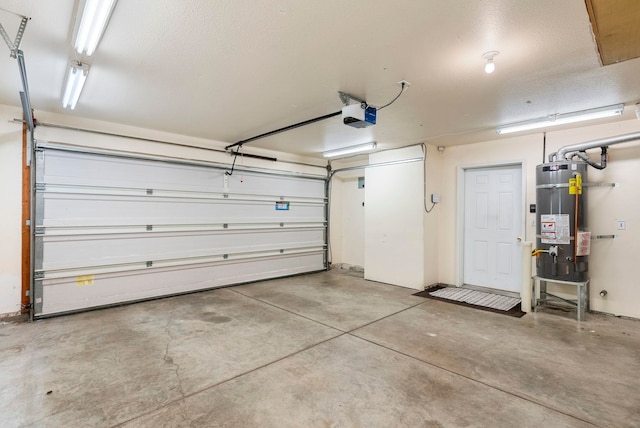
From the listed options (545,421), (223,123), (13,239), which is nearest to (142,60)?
(223,123)

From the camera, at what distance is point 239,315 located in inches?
160

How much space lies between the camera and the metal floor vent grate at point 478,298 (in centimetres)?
448

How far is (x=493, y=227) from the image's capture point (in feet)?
17.0

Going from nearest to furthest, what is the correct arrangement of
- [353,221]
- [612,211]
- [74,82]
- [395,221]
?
[74,82]
[612,211]
[395,221]
[353,221]

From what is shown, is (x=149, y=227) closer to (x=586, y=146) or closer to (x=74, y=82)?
(x=74, y=82)

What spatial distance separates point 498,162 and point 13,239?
680cm

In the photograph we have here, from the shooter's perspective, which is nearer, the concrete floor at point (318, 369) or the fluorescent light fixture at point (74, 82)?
the concrete floor at point (318, 369)

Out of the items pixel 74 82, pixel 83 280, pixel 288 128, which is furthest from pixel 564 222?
pixel 83 280

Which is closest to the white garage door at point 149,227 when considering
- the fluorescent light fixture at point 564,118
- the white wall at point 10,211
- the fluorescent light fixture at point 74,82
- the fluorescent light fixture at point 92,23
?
the white wall at point 10,211

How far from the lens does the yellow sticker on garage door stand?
4141mm

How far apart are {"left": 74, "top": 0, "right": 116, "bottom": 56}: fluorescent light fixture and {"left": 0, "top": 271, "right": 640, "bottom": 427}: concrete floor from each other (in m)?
2.54

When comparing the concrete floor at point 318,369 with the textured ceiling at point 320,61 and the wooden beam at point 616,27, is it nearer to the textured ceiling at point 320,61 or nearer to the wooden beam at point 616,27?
the wooden beam at point 616,27

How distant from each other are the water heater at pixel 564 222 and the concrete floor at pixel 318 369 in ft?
2.15

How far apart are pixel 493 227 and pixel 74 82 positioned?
589 centimetres
